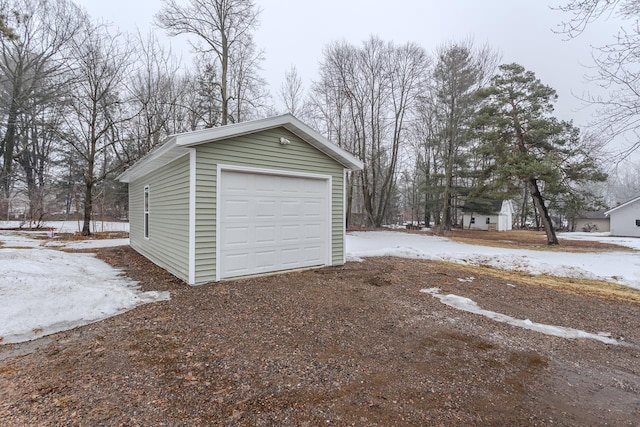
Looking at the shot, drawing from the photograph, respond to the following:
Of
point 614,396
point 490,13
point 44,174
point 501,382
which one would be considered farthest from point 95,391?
point 44,174

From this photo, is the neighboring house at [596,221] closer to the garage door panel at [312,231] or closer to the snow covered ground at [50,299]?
the garage door panel at [312,231]

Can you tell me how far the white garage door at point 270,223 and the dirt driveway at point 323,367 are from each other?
1278 millimetres

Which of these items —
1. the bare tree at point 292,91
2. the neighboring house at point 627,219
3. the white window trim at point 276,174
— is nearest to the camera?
the white window trim at point 276,174

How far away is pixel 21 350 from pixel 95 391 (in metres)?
1.50

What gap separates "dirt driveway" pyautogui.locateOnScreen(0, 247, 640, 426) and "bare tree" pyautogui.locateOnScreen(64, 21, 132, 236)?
1316 centimetres

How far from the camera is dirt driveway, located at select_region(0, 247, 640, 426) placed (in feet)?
7.05

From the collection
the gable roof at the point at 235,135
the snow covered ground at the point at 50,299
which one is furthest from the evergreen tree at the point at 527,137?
the snow covered ground at the point at 50,299

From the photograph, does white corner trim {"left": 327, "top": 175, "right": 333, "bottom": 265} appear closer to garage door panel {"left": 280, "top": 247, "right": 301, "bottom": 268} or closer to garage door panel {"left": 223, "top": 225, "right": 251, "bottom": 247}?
garage door panel {"left": 280, "top": 247, "right": 301, "bottom": 268}

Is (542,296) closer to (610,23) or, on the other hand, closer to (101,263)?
(610,23)

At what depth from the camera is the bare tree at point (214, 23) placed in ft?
48.5

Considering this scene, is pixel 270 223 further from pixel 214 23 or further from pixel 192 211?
pixel 214 23

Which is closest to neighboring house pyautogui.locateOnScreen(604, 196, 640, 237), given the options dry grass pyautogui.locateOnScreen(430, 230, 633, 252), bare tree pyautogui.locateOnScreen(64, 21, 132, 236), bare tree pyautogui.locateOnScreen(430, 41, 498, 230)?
dry grass pyautogui.locateOnScreen(430, 230, 633, 252)

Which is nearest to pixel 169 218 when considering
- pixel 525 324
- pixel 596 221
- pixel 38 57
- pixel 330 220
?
pixel 330 220

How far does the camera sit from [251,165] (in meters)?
6.05
